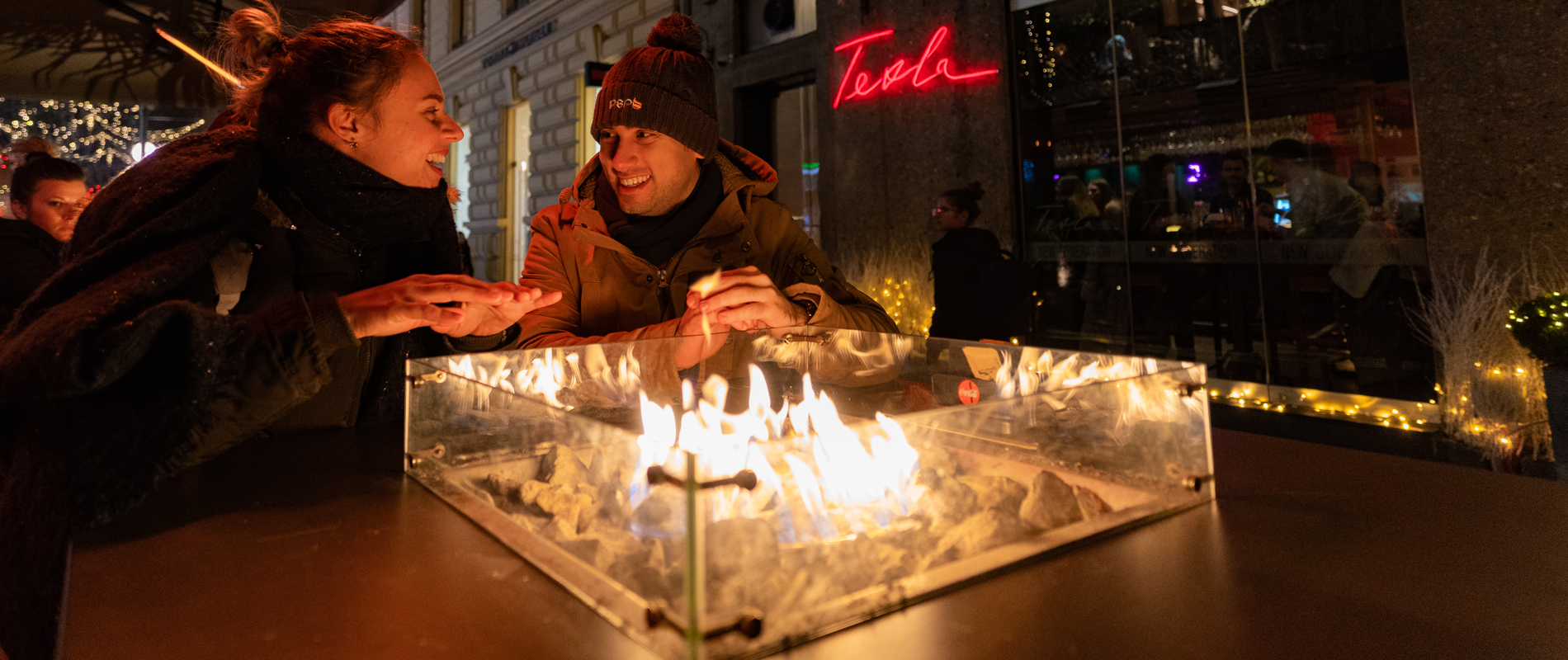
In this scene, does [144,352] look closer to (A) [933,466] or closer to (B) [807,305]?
(A) [933,466]

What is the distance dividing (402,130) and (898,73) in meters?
6.28

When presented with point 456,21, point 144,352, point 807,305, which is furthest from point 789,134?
point 456,21

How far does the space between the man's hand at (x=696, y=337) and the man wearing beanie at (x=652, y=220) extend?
473 millimetres

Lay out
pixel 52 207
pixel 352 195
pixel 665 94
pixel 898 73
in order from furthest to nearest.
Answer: pixel 898 73
pixel 52 207
pixel 665 94
pixel 352 195

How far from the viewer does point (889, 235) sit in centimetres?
766

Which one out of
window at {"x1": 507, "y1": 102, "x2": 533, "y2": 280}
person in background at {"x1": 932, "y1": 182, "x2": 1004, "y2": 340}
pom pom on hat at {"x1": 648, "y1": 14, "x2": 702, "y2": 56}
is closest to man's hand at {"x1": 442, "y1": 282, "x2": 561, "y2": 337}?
pom pom on hat at {"x1": 648, "y1": 14, "x2": 702, "y2": 56}

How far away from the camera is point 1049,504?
0.92 meters

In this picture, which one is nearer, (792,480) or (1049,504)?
(792,480)

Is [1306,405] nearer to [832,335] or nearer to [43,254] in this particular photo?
[832,335]

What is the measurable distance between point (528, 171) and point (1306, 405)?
1060 centimetres

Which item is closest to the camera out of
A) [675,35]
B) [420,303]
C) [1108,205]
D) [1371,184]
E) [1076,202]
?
[420,303]

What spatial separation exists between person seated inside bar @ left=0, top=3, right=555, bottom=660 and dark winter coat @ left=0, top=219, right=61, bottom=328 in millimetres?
2665

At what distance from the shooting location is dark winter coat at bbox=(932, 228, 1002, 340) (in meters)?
6.07

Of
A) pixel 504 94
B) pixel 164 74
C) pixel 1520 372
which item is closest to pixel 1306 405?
pixel 1520 372
